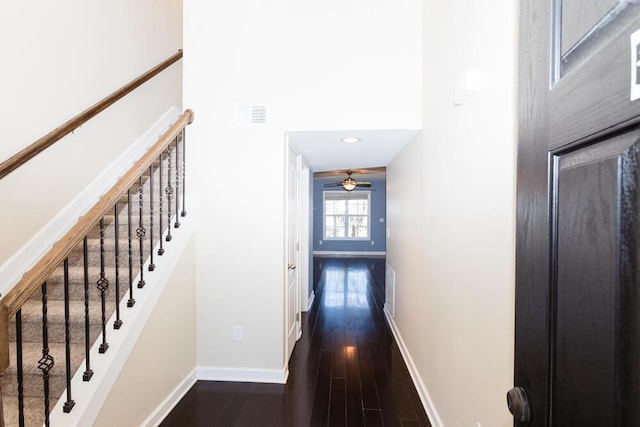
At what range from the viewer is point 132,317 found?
1788mm

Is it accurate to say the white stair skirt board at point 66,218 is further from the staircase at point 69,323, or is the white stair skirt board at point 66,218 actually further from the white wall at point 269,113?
the white wall at point 269,113

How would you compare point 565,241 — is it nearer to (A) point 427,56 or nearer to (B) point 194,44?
(A) point 427,56

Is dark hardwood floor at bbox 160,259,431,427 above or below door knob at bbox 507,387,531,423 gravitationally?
below

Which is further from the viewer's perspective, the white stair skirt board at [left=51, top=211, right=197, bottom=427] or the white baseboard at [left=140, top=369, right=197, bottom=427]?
the white baseboard at [left=140, top=369, right=197, bottom=427]

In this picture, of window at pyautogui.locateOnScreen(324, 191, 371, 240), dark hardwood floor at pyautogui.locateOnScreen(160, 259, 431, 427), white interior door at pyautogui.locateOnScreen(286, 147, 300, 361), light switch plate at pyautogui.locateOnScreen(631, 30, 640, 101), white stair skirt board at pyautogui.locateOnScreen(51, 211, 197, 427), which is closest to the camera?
light switch plate at pyautogui.locateOnScreen(631, 30, 640, 101)

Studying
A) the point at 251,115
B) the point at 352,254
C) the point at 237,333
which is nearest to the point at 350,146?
the point at 251,115

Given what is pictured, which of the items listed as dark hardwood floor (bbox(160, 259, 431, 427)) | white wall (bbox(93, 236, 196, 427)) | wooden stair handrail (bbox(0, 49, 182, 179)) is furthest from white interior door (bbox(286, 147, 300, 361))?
wooden stair handrail (bbox(0, 49, 182, 179))

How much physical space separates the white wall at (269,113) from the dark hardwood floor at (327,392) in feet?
0.78

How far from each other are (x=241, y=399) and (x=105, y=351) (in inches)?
43.9

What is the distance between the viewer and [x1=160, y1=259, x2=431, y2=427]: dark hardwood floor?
6.79 feet

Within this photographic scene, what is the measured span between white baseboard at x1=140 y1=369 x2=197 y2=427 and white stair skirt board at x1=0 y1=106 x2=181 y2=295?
4.44ft

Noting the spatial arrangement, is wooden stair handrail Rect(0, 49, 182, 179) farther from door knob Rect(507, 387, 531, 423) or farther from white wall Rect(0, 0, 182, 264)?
door knob Rect(507, 387, 531, 423)

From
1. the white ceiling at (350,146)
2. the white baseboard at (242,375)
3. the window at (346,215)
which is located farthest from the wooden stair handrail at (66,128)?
the window at (346,215)

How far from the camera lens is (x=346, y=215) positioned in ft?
33.0
